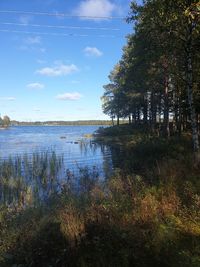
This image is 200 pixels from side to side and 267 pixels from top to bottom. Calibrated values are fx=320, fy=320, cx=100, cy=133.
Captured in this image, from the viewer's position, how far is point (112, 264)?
22.2 feet

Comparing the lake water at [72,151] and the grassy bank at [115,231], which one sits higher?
the grassy bank at [115,231]

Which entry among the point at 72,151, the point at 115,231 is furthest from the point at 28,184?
the point at 72,151

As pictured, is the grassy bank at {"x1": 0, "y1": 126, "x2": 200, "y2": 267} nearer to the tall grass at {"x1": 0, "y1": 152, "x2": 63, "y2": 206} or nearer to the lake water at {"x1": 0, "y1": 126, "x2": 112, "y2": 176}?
the tall grass at {"x1": 0, "y1": 152, "x2": 63, "y2": 206}

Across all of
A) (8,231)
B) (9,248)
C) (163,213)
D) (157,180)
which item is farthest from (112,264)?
(157,180)

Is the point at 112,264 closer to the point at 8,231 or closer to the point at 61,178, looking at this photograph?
the point at 8,231

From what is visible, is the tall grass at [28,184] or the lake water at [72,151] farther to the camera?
the lake water at [72,151]

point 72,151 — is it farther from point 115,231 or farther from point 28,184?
point 115,231

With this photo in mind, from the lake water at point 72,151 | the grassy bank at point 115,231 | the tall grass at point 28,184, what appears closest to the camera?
the grassy bank at point 115,231

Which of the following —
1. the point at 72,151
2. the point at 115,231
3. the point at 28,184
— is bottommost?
the point at 72,151

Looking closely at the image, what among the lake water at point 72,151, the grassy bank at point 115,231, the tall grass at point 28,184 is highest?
the grassy bank at point 115,231

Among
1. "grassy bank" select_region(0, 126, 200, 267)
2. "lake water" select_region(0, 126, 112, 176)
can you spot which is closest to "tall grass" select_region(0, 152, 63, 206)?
"lake water" select_region(0, 126, 112, 176)

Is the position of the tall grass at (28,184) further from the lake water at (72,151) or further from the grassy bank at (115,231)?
the grassy bank at (115,231)

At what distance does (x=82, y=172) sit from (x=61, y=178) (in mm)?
1748

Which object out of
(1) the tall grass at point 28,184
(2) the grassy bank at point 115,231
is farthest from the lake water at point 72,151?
(2) the grassy bank at point 115,231
